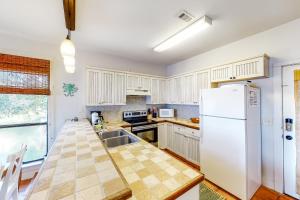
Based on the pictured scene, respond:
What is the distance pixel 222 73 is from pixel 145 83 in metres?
1.88

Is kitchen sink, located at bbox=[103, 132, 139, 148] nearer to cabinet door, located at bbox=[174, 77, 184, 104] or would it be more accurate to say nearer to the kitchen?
the kitchen

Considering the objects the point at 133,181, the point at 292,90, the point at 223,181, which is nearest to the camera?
the point at 133,181

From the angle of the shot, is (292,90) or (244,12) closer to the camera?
(244,12)

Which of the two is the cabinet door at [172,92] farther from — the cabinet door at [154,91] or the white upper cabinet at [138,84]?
the white upper cabinet at [138,84]

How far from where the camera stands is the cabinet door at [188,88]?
3.24 m

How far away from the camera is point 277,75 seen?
6.75 ft

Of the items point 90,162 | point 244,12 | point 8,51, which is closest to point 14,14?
point 8,51

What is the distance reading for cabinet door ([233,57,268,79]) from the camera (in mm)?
2010

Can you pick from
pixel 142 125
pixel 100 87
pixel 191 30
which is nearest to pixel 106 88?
pixel 100 87

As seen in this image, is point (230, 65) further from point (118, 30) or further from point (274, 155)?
point (118, 30)

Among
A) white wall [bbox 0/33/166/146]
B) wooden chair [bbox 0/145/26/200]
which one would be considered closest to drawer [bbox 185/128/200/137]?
white wall [bbox 0/33/166/146]

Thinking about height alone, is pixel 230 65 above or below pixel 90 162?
above

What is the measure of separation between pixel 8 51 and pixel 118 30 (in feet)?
Answer: 6.58

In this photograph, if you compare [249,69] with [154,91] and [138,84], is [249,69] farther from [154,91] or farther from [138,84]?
[138,84]
